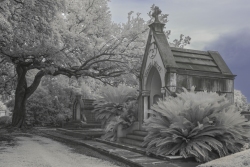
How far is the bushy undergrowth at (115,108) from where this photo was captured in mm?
11453

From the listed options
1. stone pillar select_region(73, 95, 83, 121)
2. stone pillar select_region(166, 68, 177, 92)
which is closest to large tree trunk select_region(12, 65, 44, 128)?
stone pillar select_region(73, 95, 83, 121)

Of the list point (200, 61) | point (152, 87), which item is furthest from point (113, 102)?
point (200, 61)

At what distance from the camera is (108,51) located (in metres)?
19.1

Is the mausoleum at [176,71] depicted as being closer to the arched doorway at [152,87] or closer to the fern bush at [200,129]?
the arched doorway at [152,87]

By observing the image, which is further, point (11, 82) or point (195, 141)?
point (11, 82)

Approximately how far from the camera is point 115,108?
12.3m

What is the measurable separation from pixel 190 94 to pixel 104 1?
44.8 ft

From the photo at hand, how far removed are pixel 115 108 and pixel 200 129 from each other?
546 cm

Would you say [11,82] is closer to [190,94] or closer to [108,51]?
[108,51]

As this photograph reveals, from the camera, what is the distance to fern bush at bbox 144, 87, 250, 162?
7277mm

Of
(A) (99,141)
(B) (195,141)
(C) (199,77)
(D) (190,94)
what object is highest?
(C) (199,77)

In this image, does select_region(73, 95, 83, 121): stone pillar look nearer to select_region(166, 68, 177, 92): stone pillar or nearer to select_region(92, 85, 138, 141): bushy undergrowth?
select_region(92, 85, 138, 141): bushy undergrowth

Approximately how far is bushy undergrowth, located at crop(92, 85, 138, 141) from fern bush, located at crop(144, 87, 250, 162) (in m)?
3.49

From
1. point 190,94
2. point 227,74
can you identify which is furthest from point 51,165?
point 227,74
